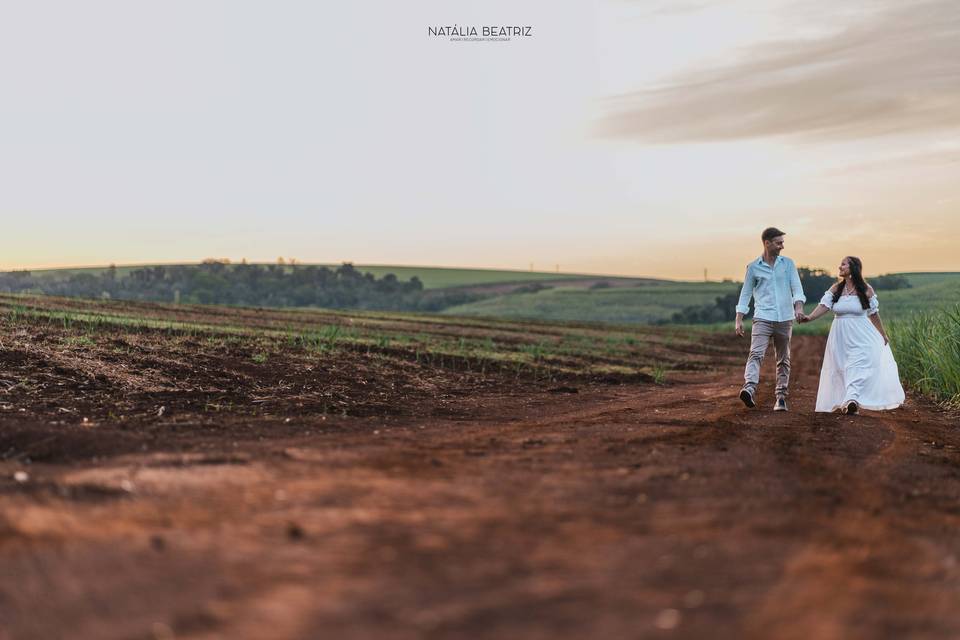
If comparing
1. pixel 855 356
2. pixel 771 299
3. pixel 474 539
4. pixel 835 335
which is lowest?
pixel 474 539

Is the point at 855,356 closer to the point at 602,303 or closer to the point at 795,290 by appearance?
the point at 795,290

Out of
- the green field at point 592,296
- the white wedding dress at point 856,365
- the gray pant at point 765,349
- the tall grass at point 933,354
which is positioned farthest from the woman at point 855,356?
the green field at point 592,296

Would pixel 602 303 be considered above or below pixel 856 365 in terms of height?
below

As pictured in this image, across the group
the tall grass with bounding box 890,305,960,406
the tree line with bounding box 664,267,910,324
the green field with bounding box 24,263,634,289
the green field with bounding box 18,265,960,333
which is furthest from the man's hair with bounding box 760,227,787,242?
the green field with bounding box 24,263,634,289

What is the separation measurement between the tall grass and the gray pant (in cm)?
334

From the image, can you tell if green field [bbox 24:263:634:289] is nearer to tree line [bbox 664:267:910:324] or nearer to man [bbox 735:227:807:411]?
tree line [bbox 664:267:910:324]

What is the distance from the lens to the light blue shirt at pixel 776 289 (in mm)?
12141

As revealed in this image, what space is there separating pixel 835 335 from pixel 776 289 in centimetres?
120

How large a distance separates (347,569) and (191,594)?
66cm

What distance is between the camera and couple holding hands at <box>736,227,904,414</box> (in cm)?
1215

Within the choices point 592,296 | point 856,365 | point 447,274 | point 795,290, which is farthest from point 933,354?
point 447,274

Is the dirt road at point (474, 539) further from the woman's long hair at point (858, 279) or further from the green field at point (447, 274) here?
the green field at point (447, 274)

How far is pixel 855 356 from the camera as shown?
12250 millimetres

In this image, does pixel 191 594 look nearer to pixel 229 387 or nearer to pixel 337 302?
pixel 229 387
